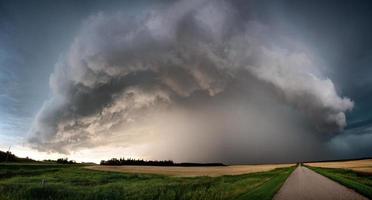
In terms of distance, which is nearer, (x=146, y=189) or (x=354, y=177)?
(x=146, y=189)

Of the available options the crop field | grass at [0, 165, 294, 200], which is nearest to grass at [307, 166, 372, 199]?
the crop field

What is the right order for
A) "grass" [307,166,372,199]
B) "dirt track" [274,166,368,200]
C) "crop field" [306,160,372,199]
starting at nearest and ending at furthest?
1. "dirt track" [274,166,368,200]
2. "grass" [307,166,372,199]
3. "crop field" [306,160,372,199]

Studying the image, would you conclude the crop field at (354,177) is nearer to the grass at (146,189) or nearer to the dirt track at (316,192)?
the dirt track at (316,192)

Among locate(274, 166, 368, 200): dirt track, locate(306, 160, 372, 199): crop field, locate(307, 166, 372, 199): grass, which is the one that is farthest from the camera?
locate(306, 160, 372, 199): crop field

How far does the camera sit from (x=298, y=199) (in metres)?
18.3

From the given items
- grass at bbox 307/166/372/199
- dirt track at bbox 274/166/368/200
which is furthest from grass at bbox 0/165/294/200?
grass at bbox 307/166/372/199

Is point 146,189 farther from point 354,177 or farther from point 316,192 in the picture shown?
point 354,177

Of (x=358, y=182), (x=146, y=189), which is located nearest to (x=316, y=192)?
(x=358, y=182)

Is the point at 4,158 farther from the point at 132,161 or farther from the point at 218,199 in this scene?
the point at 218,199

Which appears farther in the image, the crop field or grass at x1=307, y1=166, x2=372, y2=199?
the crop field

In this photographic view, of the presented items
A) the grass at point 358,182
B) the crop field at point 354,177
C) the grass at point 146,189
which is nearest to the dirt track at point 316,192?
the grass at point 358,182

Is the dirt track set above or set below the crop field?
below

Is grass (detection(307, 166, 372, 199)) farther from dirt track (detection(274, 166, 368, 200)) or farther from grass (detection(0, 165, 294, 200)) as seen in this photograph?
grass (detection(0, 165, 294, 200))

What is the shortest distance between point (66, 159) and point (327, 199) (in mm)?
140348
